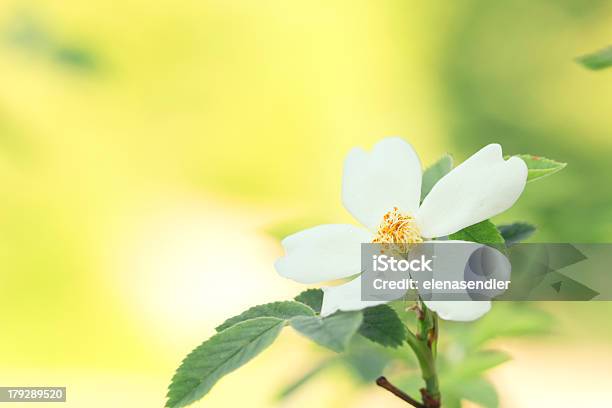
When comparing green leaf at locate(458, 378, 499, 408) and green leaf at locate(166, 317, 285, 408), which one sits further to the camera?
green leaf at locate(458, 378, 499, 408)

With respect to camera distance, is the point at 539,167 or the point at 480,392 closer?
the point at 539,167

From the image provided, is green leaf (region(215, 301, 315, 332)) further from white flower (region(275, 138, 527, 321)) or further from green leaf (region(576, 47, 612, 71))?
green leaf (region(576, 47, 612, 71))

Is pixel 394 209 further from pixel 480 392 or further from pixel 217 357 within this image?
pixel 480 392

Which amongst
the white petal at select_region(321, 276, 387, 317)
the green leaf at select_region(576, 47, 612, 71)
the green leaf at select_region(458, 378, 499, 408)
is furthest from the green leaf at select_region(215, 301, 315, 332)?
the green leaf at select_region(458, 378, 499, 408)

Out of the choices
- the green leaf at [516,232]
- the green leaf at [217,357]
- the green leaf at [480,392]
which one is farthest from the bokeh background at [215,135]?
the green leaf at [217,357]

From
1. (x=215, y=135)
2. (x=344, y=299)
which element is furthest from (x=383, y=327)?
(x=215, y=135)

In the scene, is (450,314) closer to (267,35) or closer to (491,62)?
(491,62)
